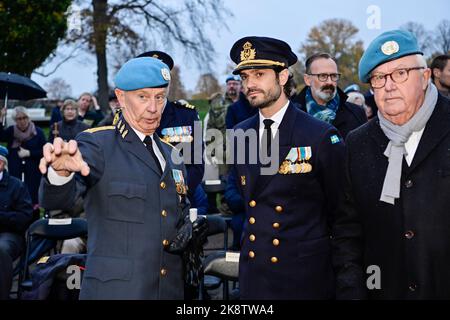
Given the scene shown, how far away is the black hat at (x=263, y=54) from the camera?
11.6ft

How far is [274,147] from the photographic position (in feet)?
11.5

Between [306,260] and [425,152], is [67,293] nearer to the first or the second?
[306,260]

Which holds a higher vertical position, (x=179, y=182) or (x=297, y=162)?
(x=297, y=162)

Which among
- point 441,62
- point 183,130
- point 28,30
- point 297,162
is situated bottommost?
point 297,162

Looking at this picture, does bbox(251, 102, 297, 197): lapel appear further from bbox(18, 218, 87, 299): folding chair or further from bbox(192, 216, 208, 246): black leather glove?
bbox(18, 218, 87, 299): folding chair

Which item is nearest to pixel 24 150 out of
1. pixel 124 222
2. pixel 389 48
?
pixel 124 222

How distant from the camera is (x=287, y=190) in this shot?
336cm

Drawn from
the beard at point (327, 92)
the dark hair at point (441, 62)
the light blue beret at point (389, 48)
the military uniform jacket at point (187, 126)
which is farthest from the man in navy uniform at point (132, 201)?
the dark hair at point (441, 62)

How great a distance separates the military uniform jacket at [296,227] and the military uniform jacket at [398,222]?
10cm

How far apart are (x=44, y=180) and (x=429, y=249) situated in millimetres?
1854

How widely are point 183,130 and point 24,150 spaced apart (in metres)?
5.37

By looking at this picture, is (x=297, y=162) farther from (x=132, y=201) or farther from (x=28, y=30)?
(x=28, y=30)

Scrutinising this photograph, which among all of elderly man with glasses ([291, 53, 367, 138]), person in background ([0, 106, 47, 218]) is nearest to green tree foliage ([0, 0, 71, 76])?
person in background ([0, 106, 47, 218])

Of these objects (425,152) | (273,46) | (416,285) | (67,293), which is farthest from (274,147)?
(67,293)
